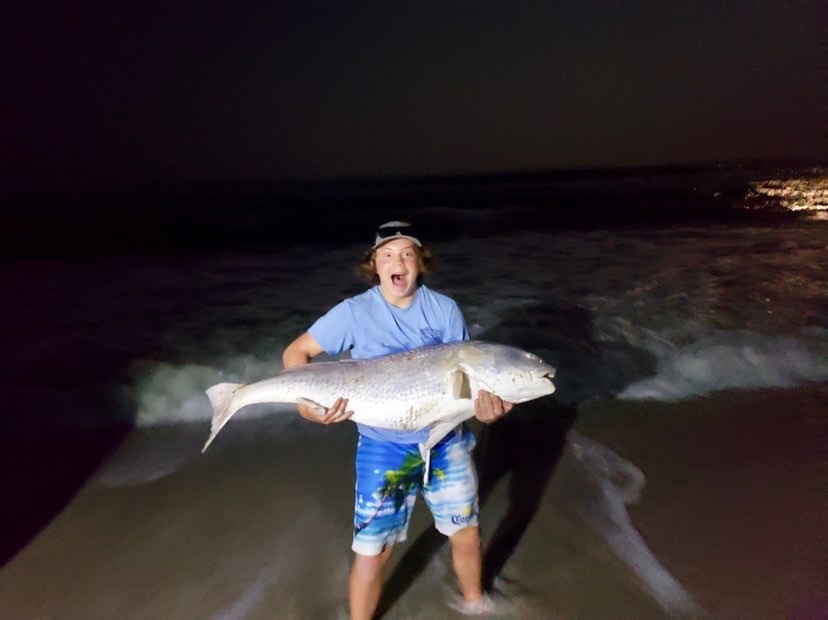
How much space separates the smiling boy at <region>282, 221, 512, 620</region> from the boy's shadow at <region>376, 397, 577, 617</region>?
1.69 ft

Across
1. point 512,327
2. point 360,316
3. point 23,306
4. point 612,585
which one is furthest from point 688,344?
point 23,306

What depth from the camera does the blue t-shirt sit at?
9.94 ft

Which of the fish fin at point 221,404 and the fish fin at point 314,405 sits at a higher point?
the fish fin at point 314,405

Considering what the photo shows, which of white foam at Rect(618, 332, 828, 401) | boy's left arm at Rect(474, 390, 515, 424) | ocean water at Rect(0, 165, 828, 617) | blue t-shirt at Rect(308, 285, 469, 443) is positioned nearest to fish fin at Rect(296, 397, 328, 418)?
blue t-shirt at Rect(308, 285, 469, 443)

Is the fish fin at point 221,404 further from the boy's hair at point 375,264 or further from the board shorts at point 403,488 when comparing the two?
the boy's hair at point 375,264

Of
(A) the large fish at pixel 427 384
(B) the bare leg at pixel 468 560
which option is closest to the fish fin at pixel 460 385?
(A) the large fish at pixel 427 384

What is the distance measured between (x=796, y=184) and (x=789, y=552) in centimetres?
3311

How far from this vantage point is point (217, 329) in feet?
28.9

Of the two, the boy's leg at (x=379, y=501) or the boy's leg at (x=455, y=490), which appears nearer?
the boy's leg at (x=379, y=501)

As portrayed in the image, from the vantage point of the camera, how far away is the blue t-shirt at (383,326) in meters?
3.03

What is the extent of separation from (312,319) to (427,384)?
21.7 feet

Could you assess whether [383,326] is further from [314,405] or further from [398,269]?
[314,405]

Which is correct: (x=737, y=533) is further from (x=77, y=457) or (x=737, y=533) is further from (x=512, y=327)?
(x=77, y=457)

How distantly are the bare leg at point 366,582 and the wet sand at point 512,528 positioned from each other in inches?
12.3
